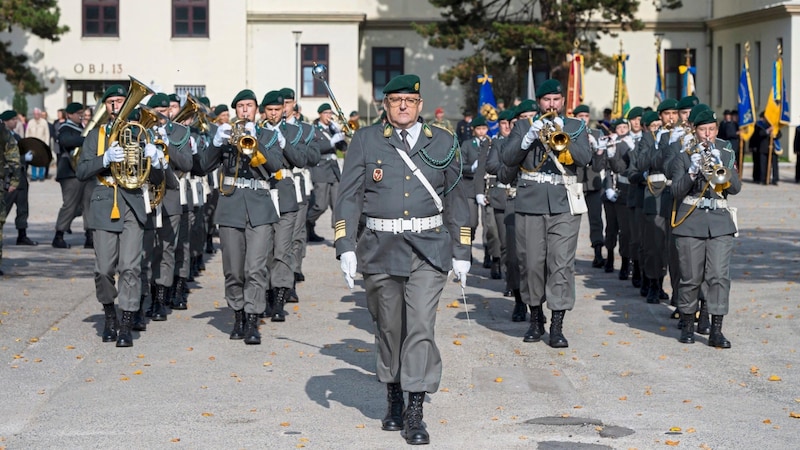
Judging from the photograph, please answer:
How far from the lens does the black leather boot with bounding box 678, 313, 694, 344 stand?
12.1 m

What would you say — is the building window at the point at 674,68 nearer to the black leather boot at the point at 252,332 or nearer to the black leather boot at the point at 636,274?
the black leather boot at the point at 636,274

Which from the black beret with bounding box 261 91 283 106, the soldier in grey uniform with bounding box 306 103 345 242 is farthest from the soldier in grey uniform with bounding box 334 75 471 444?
the soldier in grey uniform with bounding box 306 103 345 242

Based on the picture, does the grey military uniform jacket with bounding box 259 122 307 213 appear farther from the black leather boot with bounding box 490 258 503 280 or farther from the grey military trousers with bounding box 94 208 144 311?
the black leather boot with bounding box 490 258 503 280

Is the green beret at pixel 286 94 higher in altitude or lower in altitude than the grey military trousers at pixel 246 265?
higher

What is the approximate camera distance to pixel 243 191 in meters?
12.3

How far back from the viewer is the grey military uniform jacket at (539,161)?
1227cm

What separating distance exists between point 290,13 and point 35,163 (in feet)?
106

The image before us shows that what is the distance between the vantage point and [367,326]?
13148 millimetres

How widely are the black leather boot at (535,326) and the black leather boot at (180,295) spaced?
3.69 metres

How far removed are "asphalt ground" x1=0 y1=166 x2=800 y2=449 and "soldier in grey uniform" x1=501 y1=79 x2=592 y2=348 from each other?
40 cm

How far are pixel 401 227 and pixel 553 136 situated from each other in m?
3.53

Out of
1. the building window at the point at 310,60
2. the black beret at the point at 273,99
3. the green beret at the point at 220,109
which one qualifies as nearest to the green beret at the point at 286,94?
the black beret at the point at 273,99

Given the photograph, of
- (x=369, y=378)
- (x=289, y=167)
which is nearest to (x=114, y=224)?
(x=289, y=167)

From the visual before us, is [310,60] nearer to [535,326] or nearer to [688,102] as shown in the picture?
[688,102]
